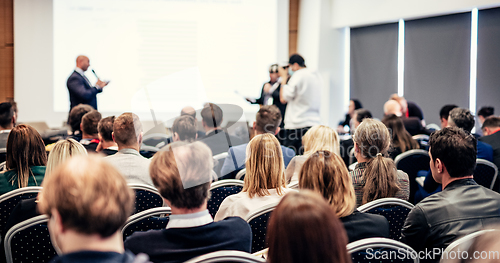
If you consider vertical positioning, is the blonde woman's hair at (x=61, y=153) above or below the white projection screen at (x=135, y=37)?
below

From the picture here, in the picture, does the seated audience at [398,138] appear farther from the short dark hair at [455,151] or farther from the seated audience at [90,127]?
the seated audience at [90,127]

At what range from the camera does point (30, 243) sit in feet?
5.29

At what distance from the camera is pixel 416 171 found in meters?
3.44

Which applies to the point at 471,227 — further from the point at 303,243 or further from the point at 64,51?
the point at 64,51

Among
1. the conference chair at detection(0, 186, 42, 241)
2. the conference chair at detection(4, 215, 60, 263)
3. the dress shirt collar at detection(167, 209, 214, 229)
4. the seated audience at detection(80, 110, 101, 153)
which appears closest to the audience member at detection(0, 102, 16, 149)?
the seated audience at detection(80, 110, 101, 153)

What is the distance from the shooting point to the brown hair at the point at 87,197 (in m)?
0.87

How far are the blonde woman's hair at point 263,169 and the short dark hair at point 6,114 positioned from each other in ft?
9.27

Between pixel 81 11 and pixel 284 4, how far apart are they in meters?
3.41

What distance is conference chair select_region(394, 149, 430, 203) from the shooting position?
329 cm

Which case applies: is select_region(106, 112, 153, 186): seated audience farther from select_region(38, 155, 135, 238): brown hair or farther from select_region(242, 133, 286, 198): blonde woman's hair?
select_region(38, 155, 135, 238): brown hair

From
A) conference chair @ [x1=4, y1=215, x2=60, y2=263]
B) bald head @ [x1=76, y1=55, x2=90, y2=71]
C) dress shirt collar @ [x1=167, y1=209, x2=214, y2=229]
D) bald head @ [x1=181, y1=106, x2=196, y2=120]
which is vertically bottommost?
conference chair @ [x1=4, y1=215, x2=60, y2=263]

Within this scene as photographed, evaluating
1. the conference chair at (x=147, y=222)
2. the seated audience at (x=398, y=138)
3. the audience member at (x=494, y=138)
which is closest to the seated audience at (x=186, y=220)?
the conference chair at (x=147, y=222)

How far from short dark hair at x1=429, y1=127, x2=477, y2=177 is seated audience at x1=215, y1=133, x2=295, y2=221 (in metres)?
0.72

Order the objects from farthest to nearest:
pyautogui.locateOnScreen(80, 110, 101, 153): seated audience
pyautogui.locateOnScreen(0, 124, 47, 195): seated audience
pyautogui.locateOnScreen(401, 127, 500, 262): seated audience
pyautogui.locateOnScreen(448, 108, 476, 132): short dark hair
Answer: pyautogui.locateOnScreen(448, 108, 476, 132): short dark hair < pyautogui.locateOnScreen(80, 110, 101, 153): seated audience < pyautogui.locateOnScreen(0, 124, 47, 195): seated audience < pyautogui.locateOnScreen(401, 127, 500, 262): seated audience
